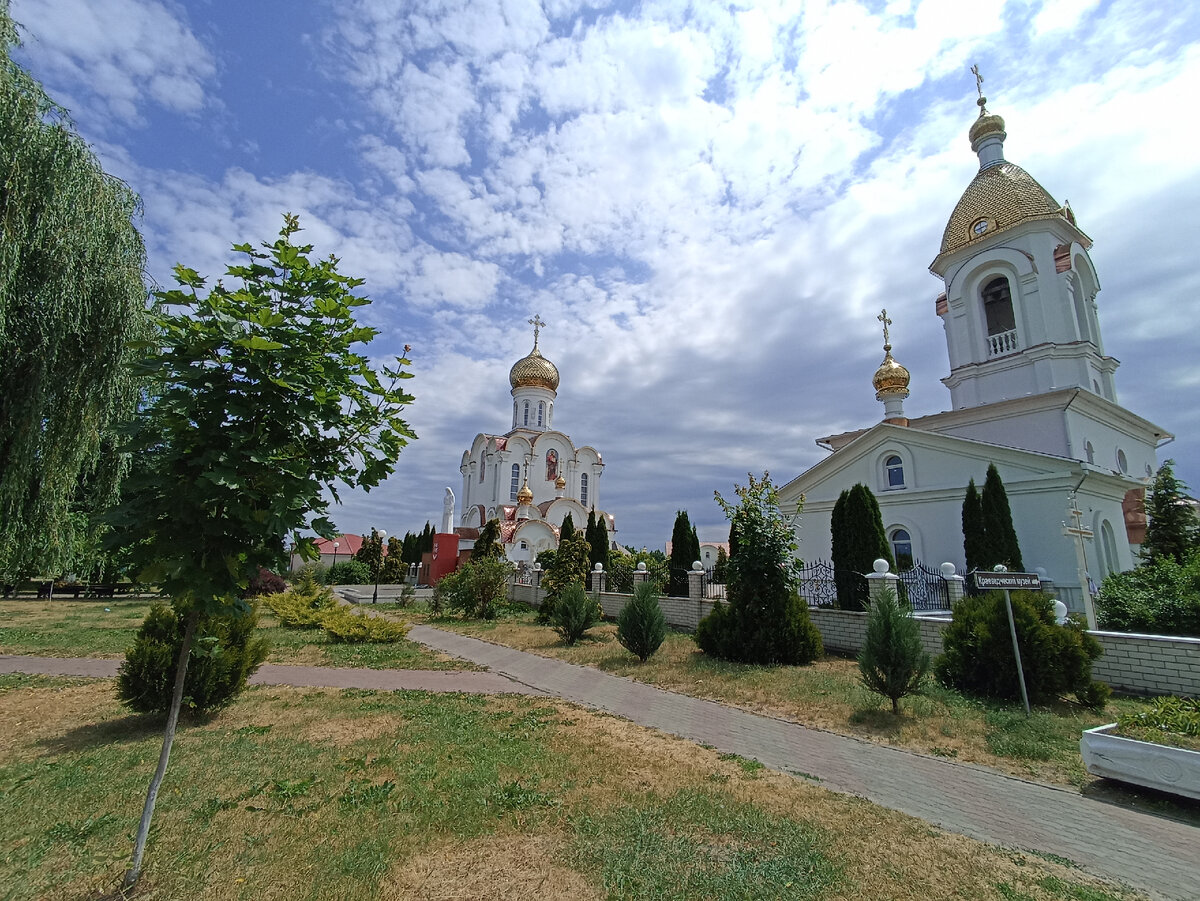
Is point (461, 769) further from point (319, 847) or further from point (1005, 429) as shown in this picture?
point (1005, 429)

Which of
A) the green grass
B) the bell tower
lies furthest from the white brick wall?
the bell tower

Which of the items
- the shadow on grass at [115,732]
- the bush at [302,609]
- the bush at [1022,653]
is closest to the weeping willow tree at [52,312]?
the shadow on grass at [115,732]

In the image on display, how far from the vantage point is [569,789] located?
4.75 metres

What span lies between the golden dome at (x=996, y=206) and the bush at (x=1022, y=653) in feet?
59.2

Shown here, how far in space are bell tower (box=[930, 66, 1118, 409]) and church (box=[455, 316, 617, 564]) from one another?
73.3 ft

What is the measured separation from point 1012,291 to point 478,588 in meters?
21.3

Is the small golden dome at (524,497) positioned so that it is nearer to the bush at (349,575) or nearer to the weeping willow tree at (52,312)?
the bush at (349,575)

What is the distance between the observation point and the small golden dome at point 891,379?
22.1 metres

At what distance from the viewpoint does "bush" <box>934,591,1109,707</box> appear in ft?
23.7

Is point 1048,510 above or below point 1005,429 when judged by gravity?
below

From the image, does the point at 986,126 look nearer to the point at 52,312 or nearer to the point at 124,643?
the point at 52,312

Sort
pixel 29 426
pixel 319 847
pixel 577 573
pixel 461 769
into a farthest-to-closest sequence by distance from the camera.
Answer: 1. pixel 577 573
2. pixel 29 426
3. pixel 461 769
4. pixel 319 847

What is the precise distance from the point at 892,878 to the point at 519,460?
37.1m

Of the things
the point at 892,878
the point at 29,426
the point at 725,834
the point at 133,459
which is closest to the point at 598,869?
the point at 725,834
